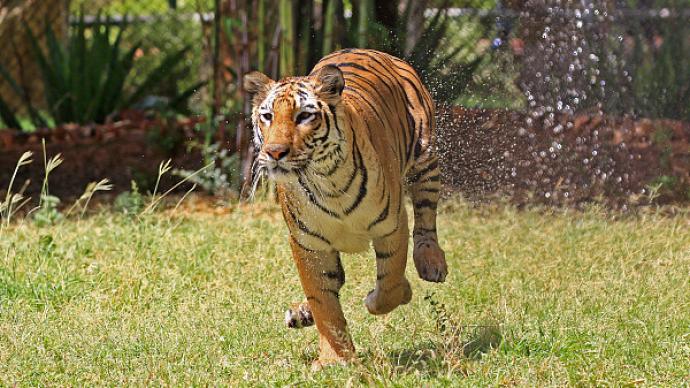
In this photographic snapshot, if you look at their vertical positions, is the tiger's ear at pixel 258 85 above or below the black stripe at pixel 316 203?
above

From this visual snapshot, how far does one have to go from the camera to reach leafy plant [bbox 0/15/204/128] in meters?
9.10

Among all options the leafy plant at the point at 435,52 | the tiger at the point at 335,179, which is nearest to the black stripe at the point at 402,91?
the tiger at the point at 335,179

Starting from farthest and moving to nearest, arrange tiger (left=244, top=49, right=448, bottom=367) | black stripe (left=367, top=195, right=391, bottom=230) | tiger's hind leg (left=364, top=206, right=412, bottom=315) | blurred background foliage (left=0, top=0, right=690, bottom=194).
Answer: blurred background foliage (left=0, top=0, right=690, bottom=194) → tiger's hind leg (left=364, top=206, right=412, bottom=315) → black stripe (left=367, top=195, right=391, bottom=230) → tiger (left=244, top=49, right=448, bottom=367)

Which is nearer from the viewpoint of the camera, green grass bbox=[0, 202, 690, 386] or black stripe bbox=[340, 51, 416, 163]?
green grass bbox=[0, 202, 690, 386]

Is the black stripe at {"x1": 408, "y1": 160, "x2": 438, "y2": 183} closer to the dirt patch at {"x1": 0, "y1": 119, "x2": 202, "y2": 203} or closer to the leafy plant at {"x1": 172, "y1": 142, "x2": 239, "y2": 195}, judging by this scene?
the leafy plant at {"x1": 172, "y1": 142, "x2": 239, "y2": 195}

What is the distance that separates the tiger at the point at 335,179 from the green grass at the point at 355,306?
190 millimetres

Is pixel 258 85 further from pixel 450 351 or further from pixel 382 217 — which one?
pixel 450 351

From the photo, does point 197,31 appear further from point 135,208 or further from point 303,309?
point 303,309

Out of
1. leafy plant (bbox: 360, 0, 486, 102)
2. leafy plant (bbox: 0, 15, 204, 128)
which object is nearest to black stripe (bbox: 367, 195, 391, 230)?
leafy plant (bbox: 360, 0, 486, 102)

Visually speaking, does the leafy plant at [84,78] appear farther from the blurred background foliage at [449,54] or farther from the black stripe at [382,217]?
the black stripe at [382,217]

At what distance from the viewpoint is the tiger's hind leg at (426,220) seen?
4.52m

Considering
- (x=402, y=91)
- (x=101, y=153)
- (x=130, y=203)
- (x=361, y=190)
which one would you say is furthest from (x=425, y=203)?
(x=101, y=153)

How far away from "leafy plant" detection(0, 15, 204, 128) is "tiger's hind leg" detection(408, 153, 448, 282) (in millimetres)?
4423

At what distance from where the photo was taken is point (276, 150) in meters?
3.47
